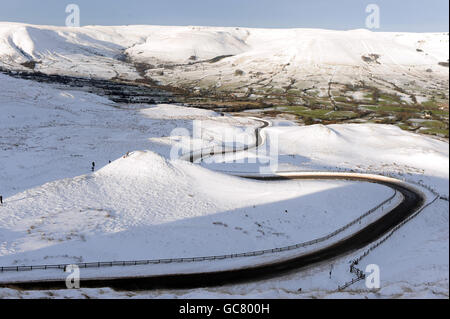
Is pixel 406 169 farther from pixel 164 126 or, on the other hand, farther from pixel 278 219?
pixel 164 126

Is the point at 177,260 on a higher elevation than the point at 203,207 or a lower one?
lower

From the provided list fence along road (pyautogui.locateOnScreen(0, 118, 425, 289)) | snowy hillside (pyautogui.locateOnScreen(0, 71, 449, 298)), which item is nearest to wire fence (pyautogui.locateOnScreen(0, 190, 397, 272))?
fence along road (pyautogui.locateOnScreen(0, 118, 425, 289))

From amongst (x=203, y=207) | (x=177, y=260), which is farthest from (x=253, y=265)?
(x=203, y=207)

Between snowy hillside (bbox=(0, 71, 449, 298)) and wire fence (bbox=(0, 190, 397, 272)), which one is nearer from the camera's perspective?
snowy hillside (bbox=(0, 71, 449, 298))

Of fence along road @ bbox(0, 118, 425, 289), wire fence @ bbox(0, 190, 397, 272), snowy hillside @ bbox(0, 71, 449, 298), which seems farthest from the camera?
wire fence @ bbox(0, 190, 397, 272)

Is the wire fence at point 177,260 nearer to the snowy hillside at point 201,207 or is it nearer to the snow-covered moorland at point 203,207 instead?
the snow-covered moorland at point 203,207

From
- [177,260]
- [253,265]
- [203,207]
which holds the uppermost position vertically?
[203,207]

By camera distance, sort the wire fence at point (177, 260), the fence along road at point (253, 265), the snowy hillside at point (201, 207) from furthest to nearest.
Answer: the wire fence at point (177, 260) → the fence along road at point (253, 265) → the snowy hillside at point (201, 207)

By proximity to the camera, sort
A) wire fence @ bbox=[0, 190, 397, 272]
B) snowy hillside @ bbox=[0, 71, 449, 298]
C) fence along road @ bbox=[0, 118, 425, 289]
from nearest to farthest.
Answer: snowy hillside @ bbox=[0, 71, 449, 298]
fence along road @ bbox=[0, 118, 425, 289]
wire fence @ bbox=[0, 190, 397, 272]

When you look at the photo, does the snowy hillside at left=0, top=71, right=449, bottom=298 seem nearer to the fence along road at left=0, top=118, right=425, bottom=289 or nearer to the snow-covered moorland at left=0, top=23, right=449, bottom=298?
the snow-covered moorland at left=0, top=23, right=449, bottom=298

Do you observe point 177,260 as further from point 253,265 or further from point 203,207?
point 203,207

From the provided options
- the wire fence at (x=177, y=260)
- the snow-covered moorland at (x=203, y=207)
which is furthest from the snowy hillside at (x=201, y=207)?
the wire fence at (x=177, y=260)
